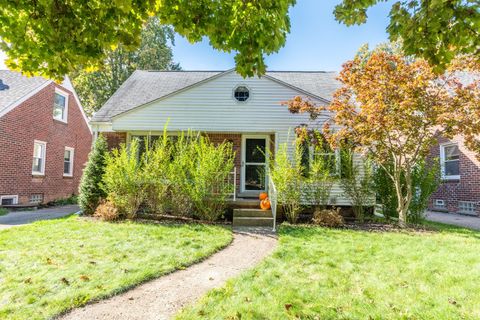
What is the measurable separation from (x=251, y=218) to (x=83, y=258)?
4613mm

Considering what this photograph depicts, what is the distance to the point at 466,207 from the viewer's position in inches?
475

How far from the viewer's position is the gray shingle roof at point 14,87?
12289mm

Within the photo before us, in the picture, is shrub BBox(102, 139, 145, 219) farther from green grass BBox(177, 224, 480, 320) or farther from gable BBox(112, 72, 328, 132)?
green grass BBox(177, 224, 480, 320)

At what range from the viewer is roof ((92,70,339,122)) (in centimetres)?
1195

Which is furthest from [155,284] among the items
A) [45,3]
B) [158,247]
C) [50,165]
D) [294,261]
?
[50,165]

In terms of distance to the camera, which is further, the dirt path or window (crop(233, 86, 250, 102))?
window (crop(233, 86, 250, 102))

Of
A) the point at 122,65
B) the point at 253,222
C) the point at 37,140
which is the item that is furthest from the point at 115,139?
the point at 122,65

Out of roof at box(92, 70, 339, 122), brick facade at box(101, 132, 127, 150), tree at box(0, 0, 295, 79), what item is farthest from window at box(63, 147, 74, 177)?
tree at box(0, 0, 295, 79)

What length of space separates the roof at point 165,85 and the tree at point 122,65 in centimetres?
1421

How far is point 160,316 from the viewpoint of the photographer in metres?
3.08

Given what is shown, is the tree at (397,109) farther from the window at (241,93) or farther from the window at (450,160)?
the window at (450,160)

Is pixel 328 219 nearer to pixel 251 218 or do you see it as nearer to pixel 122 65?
pixel 251 218

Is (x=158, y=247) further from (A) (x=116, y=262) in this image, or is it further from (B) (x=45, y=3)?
(B) (x=45, y=3)

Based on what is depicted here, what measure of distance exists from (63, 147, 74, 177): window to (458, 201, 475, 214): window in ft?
61.5
